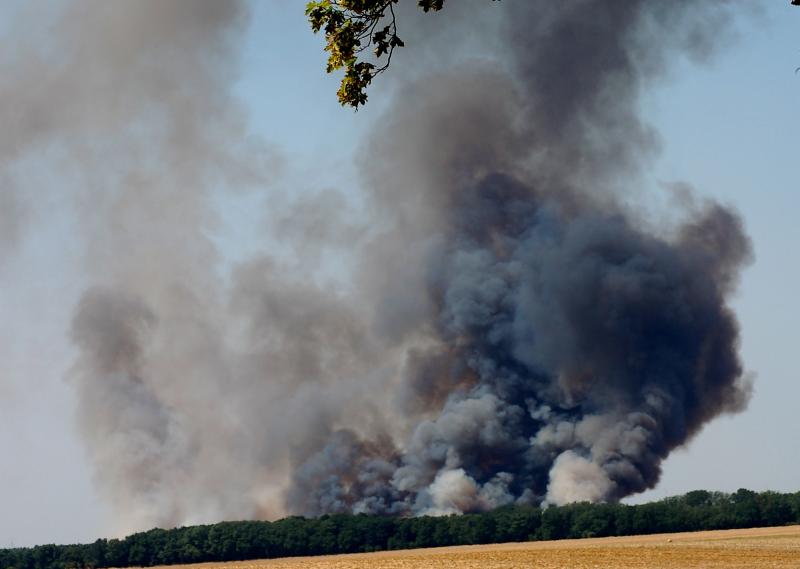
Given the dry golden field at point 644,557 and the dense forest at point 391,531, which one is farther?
the dense forest at point 391,531

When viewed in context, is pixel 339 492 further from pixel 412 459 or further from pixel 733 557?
pixel 733 557

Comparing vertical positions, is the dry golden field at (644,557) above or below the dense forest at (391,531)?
below

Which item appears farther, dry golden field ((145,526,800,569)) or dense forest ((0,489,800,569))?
dense forest ((0,489,800,569))

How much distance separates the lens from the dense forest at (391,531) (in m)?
89.3

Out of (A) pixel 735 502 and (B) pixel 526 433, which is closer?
(A) pixel 735 502

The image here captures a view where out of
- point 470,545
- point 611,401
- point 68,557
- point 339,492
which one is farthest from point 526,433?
point 68,557

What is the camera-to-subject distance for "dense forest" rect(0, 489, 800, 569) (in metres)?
89.3

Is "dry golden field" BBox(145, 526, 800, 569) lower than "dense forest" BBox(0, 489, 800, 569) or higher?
lower

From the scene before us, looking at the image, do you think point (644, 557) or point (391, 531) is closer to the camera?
point (644, 557)

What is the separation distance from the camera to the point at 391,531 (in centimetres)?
9438

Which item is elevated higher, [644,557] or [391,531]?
[391,531]

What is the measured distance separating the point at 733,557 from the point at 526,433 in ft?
229

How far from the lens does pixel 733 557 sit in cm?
5484

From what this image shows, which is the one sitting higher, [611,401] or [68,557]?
[611,401]
